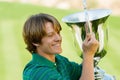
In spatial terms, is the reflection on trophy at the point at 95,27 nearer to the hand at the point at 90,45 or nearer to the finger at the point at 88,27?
the finger at the point at 88,27

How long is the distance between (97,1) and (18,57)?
7629mm

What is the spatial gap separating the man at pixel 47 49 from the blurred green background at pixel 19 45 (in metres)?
4.04

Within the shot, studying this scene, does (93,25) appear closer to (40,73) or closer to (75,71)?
(75,71)

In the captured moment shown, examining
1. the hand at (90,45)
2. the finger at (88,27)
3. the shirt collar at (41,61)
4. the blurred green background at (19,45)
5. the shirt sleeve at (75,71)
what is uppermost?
the finger at (88,27)

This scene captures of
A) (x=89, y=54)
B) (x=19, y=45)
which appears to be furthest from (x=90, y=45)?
(x=19, y=45)

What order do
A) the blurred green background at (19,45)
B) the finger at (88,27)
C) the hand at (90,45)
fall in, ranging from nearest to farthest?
the hand at (90,45) < the finger at (88,27) < the blurred green background at (19,45)

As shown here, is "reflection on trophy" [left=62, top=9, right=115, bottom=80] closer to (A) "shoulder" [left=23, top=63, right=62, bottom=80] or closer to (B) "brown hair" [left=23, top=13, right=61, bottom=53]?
(B) "brown hair" [left=23, top=13, right=61, bottom=53]

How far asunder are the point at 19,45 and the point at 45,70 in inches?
243

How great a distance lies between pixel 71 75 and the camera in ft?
8.60

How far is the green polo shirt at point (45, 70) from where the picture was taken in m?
2.38

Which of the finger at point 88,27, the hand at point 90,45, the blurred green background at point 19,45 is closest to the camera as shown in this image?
the hand at point 90,45

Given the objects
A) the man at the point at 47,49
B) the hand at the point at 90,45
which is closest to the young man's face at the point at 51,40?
the man at the point at 47,49

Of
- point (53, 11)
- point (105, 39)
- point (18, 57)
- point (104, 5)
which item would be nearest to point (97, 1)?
point (104, 5)

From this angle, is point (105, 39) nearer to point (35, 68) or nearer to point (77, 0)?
point (35, 68)
